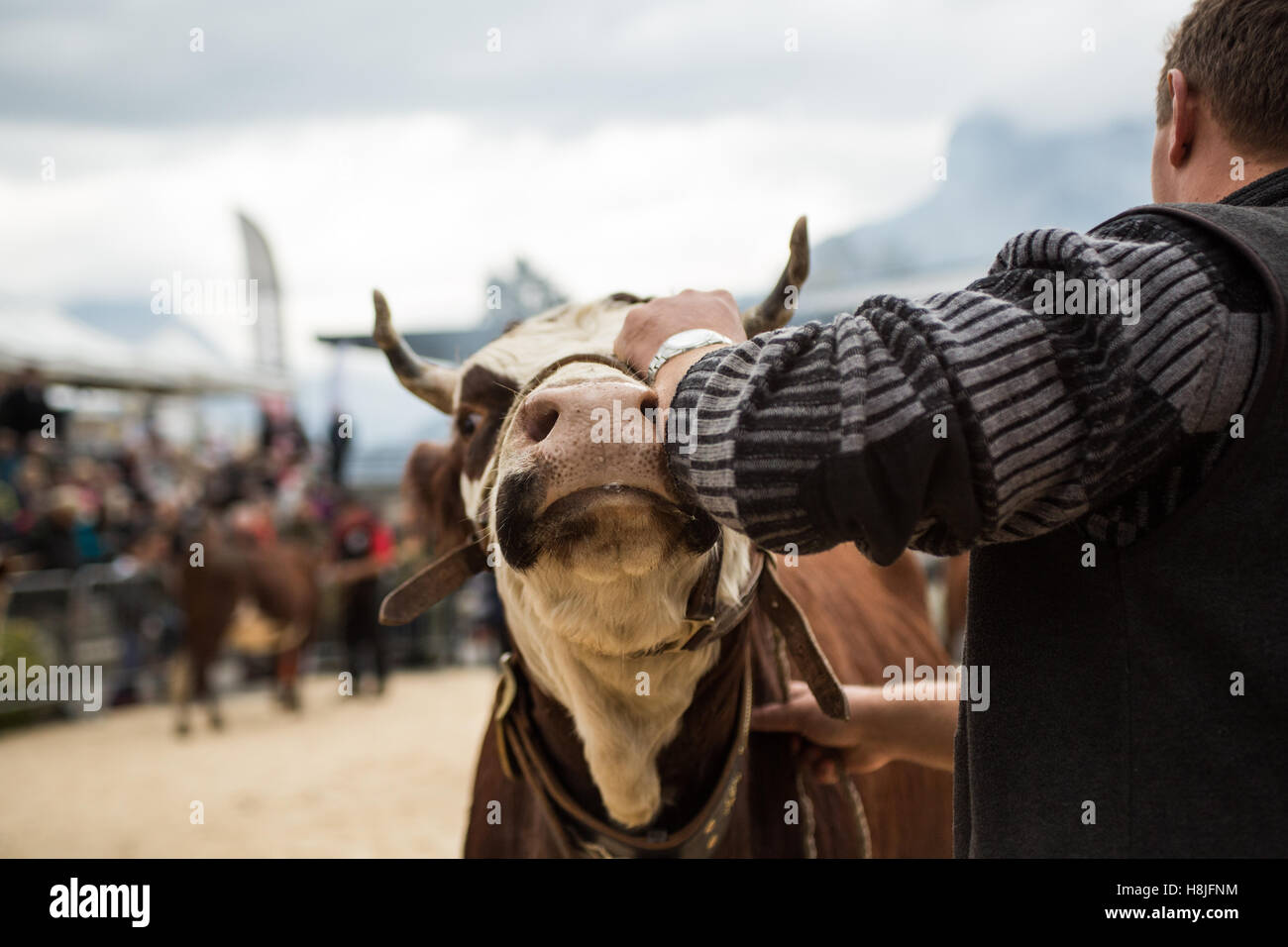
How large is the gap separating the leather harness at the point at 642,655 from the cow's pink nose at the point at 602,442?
1.00 feet

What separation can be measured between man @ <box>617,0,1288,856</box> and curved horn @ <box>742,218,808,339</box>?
950mm

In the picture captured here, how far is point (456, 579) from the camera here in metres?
2.12

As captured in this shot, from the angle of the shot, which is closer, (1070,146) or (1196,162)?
(1196,162)

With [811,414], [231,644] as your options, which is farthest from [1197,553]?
[231,644]

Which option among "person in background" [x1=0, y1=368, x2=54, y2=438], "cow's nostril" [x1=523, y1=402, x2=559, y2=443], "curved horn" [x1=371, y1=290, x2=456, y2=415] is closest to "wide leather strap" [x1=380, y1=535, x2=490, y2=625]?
"curved horn" [x1=371, y1=290, x2=456, y2=415]

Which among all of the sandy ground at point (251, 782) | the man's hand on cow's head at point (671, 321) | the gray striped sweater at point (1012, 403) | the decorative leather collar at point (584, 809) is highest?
the man's hand on cow's head at point (671, 321)

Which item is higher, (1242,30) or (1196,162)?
(1242,30)

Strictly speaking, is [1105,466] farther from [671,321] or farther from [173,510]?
[173,510]

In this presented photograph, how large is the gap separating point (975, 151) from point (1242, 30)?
4086 centimetres

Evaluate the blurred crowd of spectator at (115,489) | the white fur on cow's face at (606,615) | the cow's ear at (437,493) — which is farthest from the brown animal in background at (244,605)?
the white fur on cow's face at (606,615)

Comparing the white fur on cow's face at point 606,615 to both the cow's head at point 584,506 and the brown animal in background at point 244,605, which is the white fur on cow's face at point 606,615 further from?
the brown animal in background at point 244,605

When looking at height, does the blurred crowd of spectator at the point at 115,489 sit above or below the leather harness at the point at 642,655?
above

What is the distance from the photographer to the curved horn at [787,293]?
79.0 inches
